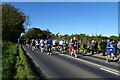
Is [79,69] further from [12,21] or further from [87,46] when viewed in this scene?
[12,21]

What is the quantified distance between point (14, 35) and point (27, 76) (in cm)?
6545

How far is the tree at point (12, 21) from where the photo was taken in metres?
69.5

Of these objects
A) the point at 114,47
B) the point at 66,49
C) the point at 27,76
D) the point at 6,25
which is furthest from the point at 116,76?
the point at 6,25

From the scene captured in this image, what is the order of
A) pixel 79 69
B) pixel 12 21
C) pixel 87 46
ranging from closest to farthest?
1. pixel 79 69
2. pixel 87 46
3. pixel 12 21

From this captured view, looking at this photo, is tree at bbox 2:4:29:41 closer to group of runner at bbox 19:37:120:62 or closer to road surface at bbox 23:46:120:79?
group of runner at bbox 19:37:120:62

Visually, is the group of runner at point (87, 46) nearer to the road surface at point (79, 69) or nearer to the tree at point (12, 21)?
the road surface at point (79, 69)

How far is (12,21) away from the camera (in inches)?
2867

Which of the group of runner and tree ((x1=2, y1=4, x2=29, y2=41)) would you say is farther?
tree ((x1=2, y1=4, x2=29, y2=41))

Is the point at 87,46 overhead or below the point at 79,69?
overhead

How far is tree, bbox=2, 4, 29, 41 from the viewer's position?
6950 centimetres

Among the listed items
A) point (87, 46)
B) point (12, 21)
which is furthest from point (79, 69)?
point (12, 21)

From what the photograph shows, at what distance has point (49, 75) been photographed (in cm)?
1670

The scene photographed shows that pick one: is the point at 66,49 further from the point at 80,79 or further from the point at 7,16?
the point at 7,16

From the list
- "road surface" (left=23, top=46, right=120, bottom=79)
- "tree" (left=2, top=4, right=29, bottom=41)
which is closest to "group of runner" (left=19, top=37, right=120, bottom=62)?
"road surface" (left=23, top=46, right=120, bottom=79)
